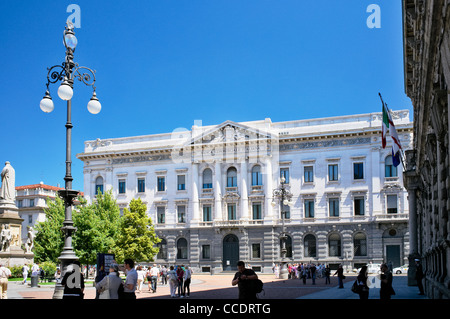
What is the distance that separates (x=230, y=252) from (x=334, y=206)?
41.4 feet

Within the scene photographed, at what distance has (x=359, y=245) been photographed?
56.4 meters

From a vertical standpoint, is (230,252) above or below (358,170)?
below

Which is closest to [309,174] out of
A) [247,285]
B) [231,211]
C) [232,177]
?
[232,177]

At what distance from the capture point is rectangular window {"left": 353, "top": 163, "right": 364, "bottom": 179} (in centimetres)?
5731

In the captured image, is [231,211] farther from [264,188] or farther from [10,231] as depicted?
[10,231]

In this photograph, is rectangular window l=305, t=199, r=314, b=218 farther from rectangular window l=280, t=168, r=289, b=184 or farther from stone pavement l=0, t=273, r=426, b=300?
stone pavement l=0, t=273, r=426, b=300

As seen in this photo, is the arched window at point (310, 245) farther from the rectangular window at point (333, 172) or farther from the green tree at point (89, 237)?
the green tree at point (89, 237)

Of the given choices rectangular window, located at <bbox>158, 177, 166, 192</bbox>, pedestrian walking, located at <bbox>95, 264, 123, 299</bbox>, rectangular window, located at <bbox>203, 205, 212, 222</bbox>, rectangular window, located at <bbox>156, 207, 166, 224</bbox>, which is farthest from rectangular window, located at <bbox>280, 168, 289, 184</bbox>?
pedestrian walking, located at <bbox>95, 264, 123, 299</bbox>

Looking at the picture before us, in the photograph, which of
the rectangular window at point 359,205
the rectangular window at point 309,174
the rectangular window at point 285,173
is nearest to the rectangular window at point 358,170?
the rectangular window at point 359,205

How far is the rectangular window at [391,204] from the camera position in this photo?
5547 centimetres

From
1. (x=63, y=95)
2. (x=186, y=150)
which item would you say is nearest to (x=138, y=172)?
(x=186, y=150)

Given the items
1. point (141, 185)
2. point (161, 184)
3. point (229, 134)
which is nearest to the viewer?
point (229, 134)

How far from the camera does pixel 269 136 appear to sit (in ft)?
198
